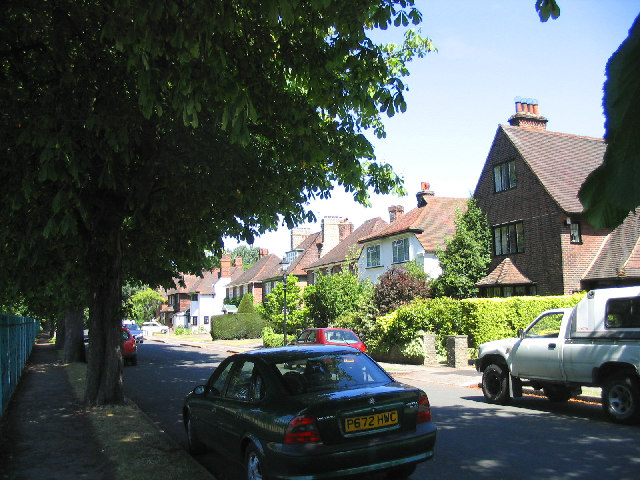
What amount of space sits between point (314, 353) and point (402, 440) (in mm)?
1500

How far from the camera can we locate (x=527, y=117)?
29297 millimetres

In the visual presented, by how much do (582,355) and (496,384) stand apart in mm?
2352

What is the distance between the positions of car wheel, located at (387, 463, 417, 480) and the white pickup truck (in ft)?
16.9

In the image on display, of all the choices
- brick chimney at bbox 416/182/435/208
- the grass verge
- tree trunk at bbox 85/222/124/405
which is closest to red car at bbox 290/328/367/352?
tree trunk at bbox 85/222/124/405

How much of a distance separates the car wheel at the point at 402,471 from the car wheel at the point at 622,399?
5.03 metres

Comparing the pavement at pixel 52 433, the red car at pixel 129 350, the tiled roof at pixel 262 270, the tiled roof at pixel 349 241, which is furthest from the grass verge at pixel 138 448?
the tiled roof at pixel 262 270

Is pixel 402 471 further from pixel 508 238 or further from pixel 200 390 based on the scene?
pixel 508 238

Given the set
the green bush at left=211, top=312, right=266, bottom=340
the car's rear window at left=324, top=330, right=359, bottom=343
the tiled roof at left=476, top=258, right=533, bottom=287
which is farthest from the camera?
the green bush at left=211, top=312, right=266, bottom=340

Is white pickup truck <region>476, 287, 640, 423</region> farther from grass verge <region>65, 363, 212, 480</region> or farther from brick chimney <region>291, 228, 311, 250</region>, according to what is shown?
brick chimney <region>291, 228, 311, 250</region>

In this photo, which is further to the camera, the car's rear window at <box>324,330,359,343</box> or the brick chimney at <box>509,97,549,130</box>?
the brick chimney at <box>509,97,549,130</box>

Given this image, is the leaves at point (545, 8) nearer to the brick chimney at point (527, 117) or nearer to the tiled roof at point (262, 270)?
the brick chimney at point (527, 117)

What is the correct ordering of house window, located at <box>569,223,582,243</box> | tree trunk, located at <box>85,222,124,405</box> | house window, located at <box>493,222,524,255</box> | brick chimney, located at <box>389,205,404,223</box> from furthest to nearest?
1. brick chimney, located at <box>389,205,404,223</box>
2. house window, located at <box>493,222,524,255</box>
3. house window, located at <box>569,223,582,243</box>
4. tree trunk, located at <box>85,222,124,405</box>

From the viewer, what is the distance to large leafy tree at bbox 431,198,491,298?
28703 mm

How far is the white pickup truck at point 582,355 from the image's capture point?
31.4 feet
